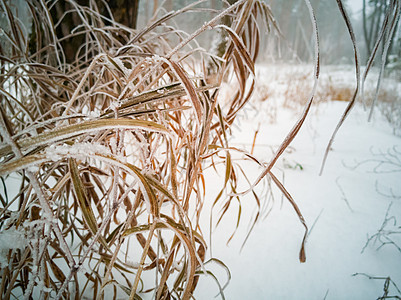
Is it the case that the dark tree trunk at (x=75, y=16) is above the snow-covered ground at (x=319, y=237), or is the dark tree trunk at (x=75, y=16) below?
above

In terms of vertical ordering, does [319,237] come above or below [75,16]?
below

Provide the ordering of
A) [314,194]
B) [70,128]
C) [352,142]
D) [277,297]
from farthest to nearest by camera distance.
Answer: [352,142]
[314,194]
[277,297]
[70,128]

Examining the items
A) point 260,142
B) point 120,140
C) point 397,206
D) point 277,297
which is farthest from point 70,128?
point 260,142

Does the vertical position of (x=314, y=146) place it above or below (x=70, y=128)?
below

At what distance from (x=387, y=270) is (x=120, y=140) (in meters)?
0.70

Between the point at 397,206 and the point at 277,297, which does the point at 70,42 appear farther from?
the point at 397,206

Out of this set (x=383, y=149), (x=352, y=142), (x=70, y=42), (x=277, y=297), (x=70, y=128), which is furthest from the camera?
(x=352, y=142)

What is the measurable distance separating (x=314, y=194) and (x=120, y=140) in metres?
0.79

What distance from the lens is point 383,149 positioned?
1314 mm

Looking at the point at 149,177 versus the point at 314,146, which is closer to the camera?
the point at 149,177

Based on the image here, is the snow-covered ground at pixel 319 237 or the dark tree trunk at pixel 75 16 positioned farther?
the dark tree trunk at pixel 75 16

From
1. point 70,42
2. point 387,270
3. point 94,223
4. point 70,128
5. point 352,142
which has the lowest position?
point 387,270

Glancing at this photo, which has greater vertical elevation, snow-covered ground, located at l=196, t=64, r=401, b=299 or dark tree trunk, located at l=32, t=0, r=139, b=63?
dark tree trunk, located at l=32, t=0, r=139, b=63

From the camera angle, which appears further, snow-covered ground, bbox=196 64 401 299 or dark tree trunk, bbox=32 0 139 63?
dark tree trunk, bbox=32 0 139 63
